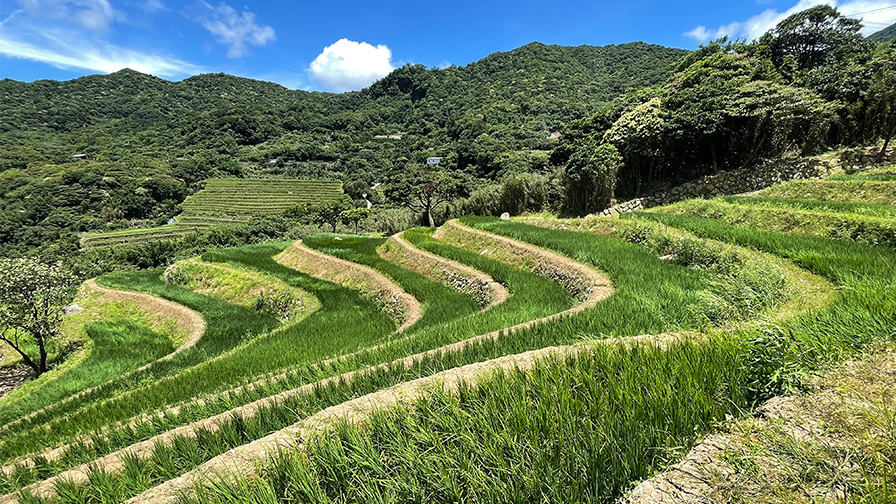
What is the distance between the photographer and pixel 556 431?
2553mm

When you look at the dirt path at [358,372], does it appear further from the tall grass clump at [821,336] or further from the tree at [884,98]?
the tree at [884,98]

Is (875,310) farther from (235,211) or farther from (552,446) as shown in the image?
(235,211)

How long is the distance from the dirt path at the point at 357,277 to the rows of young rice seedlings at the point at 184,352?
12.9 feet

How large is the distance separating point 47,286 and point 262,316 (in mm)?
8484

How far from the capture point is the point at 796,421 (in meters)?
2.26

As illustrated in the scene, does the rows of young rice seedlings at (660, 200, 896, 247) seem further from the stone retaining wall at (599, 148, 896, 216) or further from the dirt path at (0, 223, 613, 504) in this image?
the dirt path at (0, 223, 613, 504)

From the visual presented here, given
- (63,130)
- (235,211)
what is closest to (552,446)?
(235,211)

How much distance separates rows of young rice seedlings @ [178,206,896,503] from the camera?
221 centimetres

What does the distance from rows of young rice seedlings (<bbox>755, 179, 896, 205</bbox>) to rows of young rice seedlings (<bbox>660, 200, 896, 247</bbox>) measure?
4.22 m

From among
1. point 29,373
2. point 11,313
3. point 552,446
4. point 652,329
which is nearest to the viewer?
point 552,446

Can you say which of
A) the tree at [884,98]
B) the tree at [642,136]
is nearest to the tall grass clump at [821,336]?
the tree at [642,136]

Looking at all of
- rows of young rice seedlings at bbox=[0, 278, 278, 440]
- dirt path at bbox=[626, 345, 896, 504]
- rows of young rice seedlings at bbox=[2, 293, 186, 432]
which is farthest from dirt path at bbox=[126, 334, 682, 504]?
rows of young rice seedlings at bbox=[2, 293, 186, 432]

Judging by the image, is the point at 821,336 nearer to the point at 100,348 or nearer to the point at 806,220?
the point at 806,220

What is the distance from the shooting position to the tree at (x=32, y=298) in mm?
14477
